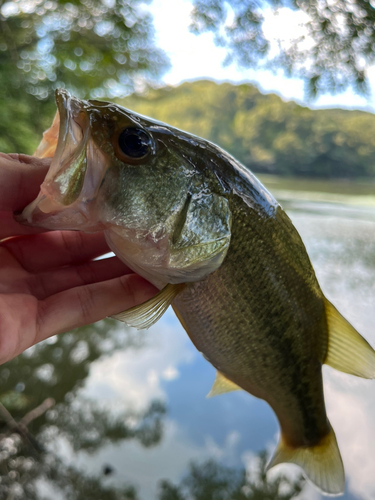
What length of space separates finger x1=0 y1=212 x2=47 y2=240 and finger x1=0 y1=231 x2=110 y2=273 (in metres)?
0.07

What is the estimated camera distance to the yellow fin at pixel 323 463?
923 millimetres

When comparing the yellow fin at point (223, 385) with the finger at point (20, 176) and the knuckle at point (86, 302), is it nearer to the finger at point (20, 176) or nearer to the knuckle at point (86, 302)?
the knuckle at point (86, 302)

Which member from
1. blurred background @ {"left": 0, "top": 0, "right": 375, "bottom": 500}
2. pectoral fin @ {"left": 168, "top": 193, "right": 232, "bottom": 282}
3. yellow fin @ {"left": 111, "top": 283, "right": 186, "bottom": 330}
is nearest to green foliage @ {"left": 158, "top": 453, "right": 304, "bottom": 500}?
blurred background @ {"left": 0, "top": 0, "right": 375, "bottom": 500}

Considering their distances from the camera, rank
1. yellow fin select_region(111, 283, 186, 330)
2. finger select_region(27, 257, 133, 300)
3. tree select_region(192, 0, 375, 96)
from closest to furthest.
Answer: yellow fin select_region(111, 283, 186, 330), finger select_region(27, 257, 133, 300), tree select_region(192, 0, 375, 96)

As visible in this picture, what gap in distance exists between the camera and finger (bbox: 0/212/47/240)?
886mm

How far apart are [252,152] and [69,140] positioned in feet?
14.8

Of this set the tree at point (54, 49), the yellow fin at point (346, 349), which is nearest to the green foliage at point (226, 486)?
the yellow fin at point (346, 349)

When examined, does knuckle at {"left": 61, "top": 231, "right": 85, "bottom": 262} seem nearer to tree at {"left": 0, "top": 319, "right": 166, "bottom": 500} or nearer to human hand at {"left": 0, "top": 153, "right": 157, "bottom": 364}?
human hand at {"left": 0, "top": 153, "right": 157, "bottom": 364}

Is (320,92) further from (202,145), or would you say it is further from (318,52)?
(202,145)

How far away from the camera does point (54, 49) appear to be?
15.4 ft

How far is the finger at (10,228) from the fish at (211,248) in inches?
8.1

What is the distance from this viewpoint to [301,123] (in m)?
4.47

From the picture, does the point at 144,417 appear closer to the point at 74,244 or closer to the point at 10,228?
the point at 74,244

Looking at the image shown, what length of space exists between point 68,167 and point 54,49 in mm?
5360
